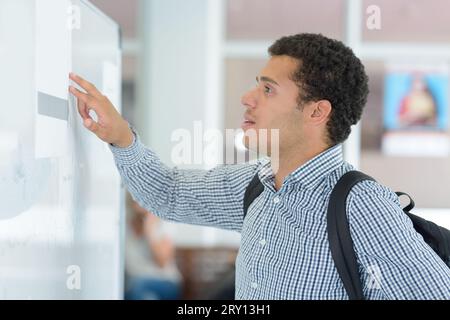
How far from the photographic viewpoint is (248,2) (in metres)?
3.93

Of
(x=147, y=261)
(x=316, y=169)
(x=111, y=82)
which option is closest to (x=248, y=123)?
(x=316, y=169)

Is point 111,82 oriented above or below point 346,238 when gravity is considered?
above

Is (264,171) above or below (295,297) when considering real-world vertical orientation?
above

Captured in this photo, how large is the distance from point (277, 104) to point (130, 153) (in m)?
0.29

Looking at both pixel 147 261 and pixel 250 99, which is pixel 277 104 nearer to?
pixel 250 99

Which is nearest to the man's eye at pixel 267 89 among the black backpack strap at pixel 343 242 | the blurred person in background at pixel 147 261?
the black backpack strap at pixel 343 242

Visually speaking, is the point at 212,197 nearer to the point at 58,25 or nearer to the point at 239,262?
the point at 239,262

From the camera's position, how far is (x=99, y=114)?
3.52ft

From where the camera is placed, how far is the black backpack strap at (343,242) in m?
0.96

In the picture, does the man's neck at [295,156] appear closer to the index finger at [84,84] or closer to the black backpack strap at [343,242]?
the black backpack strap at [343,242]

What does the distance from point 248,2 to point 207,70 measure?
516mm

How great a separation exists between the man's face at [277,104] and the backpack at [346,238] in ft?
0.46

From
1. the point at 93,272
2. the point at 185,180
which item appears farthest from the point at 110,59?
the point at 93,272

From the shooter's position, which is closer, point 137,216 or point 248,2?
point 137,216
